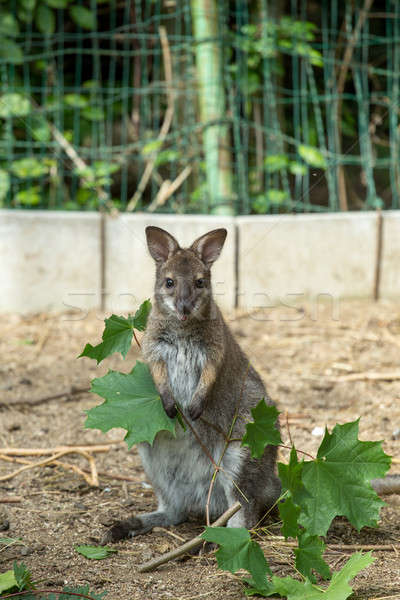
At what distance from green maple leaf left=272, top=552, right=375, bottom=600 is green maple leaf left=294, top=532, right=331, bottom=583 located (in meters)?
0.06

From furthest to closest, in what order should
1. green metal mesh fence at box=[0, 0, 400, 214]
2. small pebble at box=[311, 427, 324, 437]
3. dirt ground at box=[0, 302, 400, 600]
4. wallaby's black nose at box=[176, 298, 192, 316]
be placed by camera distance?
green metal mesh fence at box=[0, 0, 400, 214], small pebble at box=[311, 427, 324, 437], wallaby's black nose at box=[176, 298, 192, 316], dirt ground at box=[0, 302, 400, 600]

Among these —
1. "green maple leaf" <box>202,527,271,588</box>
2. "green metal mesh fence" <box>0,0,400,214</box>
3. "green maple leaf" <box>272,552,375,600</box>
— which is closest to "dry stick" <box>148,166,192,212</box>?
"green metal mesh fence" <box>0,0,400,214</box>

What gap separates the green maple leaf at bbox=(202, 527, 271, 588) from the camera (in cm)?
253

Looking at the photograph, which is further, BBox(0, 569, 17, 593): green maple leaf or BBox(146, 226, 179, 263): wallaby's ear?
BBox(146, 226, 179, 263): wallaby's ear

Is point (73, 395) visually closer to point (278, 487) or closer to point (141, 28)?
point (278, 487)

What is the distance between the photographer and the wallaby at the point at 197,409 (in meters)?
3.22

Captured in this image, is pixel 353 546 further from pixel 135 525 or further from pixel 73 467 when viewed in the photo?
pixel 73 467

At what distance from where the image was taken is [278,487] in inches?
131

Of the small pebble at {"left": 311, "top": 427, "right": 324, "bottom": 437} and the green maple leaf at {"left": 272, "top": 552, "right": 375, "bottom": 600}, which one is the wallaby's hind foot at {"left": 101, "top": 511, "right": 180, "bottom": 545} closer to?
the green maple leaf at {"left": 272, "top": 552, "right": 375, "bottom": 600}

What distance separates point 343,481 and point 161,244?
57.7 inches

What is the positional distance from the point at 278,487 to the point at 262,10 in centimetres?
484

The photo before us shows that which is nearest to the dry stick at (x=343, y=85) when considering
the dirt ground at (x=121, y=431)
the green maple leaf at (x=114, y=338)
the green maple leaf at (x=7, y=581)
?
the dirt ground at (x=121, y=431)

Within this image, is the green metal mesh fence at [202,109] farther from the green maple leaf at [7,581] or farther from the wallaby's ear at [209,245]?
the green maple leaf at [7,581]

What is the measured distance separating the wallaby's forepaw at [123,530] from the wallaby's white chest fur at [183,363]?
57 cm
